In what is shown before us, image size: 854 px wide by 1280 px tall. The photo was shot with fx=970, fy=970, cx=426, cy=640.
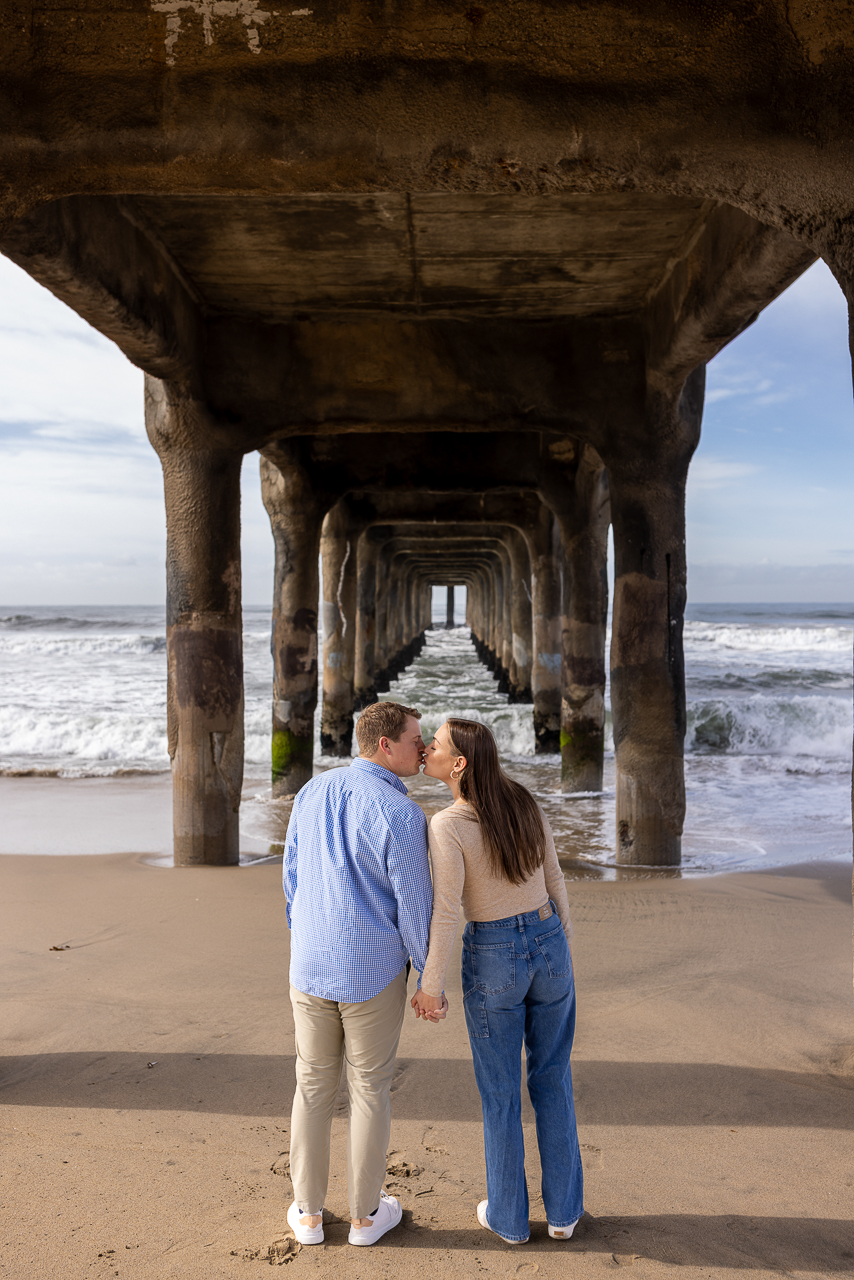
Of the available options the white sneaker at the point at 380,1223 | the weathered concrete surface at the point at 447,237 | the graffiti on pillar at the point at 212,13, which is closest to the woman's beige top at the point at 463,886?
the white sneaker at the point at 380,1223

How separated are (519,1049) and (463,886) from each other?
0.44m

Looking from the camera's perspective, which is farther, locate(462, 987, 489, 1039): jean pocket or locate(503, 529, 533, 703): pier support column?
locate(503, 529, 533, 703): pier support column

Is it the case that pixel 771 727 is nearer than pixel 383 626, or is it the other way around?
pixel 771 727

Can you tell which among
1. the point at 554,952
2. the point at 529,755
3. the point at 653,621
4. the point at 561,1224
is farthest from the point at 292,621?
the point at 561,1224

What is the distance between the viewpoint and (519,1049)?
2.49m

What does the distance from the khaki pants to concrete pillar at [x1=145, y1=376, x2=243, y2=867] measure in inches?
184

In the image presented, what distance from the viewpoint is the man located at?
2490 millimetres

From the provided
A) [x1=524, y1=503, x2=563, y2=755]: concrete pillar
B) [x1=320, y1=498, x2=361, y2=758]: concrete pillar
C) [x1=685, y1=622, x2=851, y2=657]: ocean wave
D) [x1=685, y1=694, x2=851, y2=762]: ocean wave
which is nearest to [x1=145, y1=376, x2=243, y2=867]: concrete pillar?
[x1=320, y1=498, x2=361, y2=758]: concrete pillar

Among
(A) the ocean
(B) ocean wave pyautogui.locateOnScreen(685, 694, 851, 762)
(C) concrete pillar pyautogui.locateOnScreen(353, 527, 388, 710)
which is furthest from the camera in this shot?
(C) concrete pillar pyautogui.locateOnScreen(353, 527, 388, 710)

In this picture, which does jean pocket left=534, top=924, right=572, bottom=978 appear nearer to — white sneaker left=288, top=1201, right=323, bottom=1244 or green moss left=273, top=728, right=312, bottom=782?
white sneaker left=288, top=1201, right=323, bottom=1244

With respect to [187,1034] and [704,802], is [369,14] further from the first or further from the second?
[704,802]

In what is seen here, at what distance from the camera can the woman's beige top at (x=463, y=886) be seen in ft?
8.17

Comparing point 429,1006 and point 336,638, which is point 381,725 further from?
point 336,638

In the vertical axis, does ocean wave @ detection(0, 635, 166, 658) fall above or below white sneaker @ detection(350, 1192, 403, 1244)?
above
